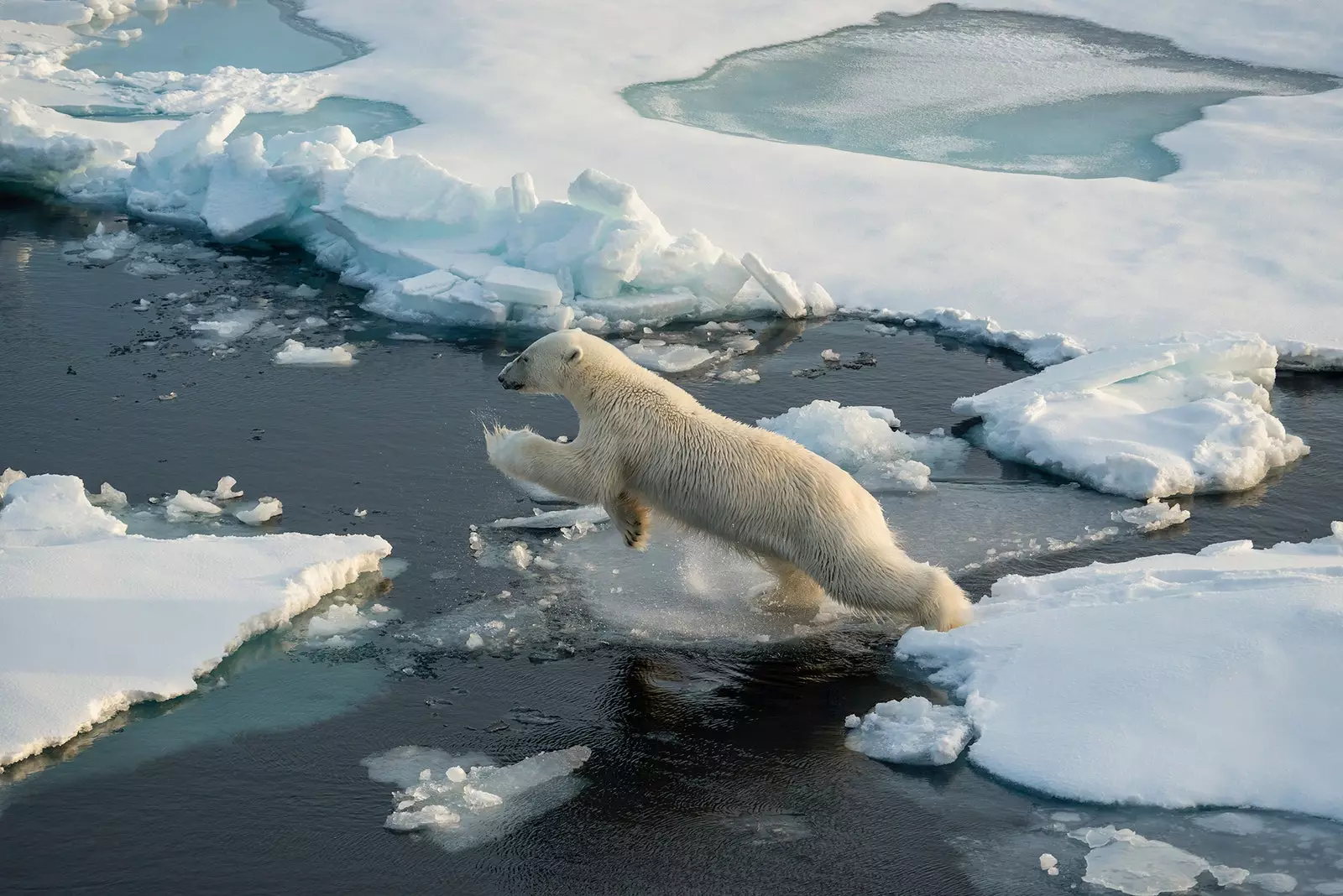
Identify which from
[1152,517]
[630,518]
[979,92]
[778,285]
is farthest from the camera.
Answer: [979,92]

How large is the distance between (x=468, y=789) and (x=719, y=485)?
72.8 inches

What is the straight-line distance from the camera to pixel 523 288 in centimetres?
1005

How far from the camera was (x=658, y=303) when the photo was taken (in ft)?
33.9

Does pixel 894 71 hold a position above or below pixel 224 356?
above

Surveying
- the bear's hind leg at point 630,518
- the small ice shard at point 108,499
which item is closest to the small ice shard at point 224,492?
the small ice shard at point 108,499

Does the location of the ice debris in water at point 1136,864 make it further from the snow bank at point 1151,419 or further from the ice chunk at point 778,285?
the ice chunk at point 778,285

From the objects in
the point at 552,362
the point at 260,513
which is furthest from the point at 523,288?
the point at 552,362

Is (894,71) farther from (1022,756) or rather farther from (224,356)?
(1022,756)

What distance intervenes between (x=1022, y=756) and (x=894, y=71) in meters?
14.1

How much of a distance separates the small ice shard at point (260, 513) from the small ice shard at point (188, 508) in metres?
0.13

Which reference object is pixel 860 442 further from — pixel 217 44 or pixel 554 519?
pixel 217 44

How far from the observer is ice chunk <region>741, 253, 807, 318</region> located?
10180mm

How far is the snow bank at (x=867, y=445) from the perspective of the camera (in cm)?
782

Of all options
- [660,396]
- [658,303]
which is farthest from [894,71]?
[660,396]
